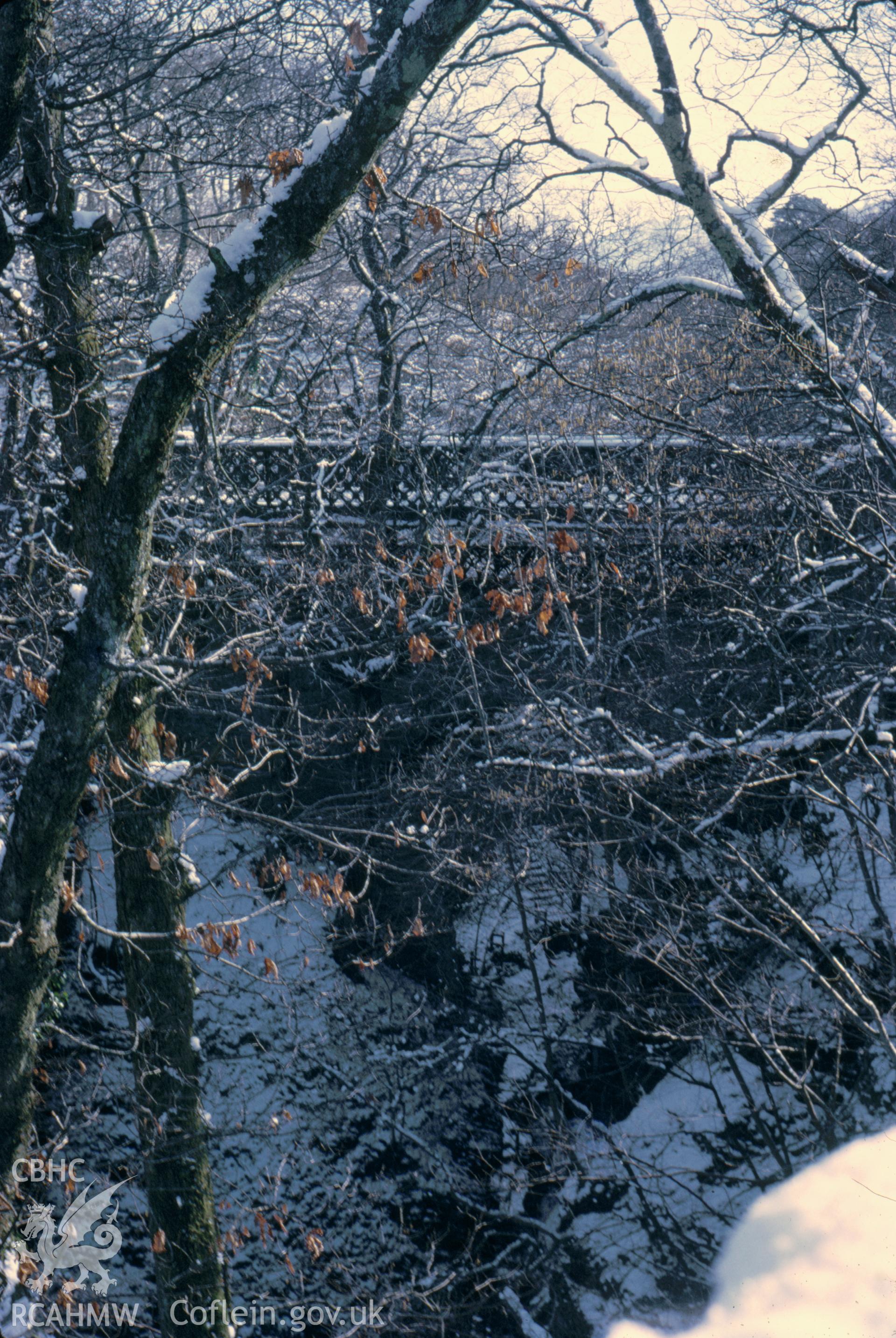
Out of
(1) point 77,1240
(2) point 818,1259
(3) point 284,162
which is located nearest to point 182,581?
(3) point 284,162

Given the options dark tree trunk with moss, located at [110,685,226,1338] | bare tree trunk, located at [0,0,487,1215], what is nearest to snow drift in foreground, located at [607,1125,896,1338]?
dark tree trunk with moss, located at [110,685,226,1338]

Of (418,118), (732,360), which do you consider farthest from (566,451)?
(418,118)

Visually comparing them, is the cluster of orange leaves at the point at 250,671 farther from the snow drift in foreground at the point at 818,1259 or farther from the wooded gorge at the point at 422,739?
the snow drift in foreground at the point at 818,1259

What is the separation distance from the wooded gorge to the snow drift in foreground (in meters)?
0.28

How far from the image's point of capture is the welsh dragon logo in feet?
17.1

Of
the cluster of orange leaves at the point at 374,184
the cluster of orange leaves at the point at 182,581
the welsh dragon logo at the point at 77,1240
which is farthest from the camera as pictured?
the cluster of orange leaves at the point at 182,581

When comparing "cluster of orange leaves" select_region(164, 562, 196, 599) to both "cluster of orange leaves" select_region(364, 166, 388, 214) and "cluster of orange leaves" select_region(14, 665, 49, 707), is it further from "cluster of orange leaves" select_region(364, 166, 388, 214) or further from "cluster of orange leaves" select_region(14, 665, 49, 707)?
"cluster of orange leaves" select_region(364, 166, 388, 214)

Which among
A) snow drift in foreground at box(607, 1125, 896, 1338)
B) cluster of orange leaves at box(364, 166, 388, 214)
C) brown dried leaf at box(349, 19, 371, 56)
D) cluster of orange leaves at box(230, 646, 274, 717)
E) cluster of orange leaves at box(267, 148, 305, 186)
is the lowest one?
snow drift in foreground at box(607, 1125, 896, 1338)

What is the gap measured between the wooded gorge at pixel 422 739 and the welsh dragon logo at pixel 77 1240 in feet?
0.42

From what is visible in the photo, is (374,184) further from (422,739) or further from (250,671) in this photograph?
(422,739)

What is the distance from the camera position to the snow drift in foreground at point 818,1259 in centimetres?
540

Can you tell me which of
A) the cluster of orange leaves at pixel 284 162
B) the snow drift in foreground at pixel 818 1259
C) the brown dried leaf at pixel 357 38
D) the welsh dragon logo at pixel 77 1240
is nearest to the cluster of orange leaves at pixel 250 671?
the welsh dragon logo at pixel 77 1240

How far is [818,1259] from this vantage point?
573cm

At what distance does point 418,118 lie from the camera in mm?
10453
